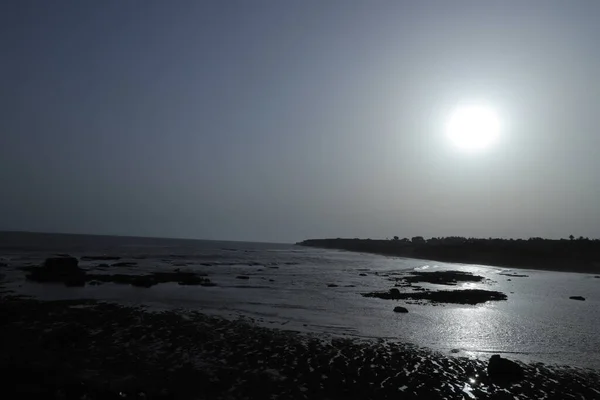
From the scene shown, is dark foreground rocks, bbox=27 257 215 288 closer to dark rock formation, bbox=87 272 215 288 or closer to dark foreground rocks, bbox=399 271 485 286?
dark rock formation, bbox=87 272 215 288

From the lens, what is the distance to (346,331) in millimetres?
25531

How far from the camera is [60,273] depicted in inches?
1900

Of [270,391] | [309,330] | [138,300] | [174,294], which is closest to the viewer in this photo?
[270,391]

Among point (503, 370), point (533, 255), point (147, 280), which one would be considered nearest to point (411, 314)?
point (503, 370)

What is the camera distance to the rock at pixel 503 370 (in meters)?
17.0

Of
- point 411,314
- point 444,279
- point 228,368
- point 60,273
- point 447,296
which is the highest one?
point 444,279

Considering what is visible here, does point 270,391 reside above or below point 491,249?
below

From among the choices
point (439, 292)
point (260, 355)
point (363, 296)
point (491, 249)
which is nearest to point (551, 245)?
point (491, 249)

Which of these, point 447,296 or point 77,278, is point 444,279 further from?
point 77,278

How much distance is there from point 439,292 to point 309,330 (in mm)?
25177

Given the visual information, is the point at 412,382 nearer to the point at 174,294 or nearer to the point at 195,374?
the point at 195,374

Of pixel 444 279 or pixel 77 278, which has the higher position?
pixel 444 279

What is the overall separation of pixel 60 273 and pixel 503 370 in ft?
161

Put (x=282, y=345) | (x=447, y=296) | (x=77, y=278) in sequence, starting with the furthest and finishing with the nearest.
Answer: (x=77, y=278), (x=447, y=296), (x=282, y=345)
